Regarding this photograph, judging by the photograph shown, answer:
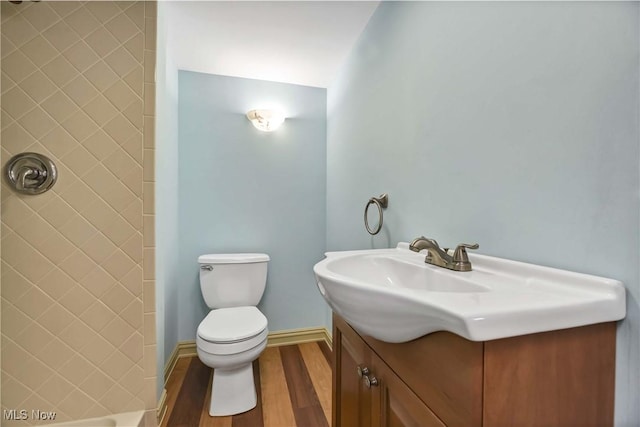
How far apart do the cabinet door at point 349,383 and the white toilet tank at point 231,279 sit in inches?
40.0

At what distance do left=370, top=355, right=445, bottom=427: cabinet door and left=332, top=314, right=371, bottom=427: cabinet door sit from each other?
56 mm

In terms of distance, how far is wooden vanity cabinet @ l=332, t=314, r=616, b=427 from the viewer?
403 millimetres

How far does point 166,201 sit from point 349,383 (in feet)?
4.45

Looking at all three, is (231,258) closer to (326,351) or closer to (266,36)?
(326,351)

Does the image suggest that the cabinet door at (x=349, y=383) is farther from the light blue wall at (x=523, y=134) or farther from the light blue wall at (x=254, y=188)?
the light blue wall at (x=254, y=188)

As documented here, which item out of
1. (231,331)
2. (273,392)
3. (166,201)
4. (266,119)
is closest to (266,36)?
(266,119)

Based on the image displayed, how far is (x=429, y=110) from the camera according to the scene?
1.02 m

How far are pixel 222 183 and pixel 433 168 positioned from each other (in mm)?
1546

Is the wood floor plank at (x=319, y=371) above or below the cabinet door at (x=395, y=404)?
below

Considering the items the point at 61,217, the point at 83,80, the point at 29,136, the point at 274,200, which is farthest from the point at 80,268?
the point at 274,200

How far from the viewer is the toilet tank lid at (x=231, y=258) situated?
1.81 m

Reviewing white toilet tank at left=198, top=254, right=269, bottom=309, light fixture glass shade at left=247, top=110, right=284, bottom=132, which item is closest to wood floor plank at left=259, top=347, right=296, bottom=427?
white toilet tank at left=198, top=254, right=269, bottom=309

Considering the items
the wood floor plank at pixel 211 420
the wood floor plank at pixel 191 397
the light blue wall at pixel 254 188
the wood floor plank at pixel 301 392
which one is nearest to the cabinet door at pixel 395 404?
the wood floor plank at pixel 301 392

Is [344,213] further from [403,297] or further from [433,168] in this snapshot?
[403,297]
